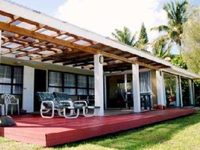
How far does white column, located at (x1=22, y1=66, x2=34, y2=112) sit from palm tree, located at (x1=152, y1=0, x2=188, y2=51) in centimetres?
1944

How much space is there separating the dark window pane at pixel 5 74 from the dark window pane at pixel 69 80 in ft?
11.1

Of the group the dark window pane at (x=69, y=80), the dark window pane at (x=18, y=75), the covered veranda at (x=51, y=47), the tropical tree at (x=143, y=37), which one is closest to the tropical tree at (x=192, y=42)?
the tropical tree at (x=143, y=37)

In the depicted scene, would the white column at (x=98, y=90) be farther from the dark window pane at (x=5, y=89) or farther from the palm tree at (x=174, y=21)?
the palm tree at (x=174, y=21)

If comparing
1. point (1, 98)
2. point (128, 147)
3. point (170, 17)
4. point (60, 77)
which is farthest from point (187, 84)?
point (128, 147)

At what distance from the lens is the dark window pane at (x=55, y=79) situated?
1262 centimetres

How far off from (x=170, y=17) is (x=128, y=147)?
2521 centimetres

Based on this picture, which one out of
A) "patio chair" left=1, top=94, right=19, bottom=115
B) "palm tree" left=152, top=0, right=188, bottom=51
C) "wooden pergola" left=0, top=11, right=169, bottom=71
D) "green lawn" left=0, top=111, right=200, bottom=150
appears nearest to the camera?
"green lawn" left=0, top=111, right=200, bottom=150

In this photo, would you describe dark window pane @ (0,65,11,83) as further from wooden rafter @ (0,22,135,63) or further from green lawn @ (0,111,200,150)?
green lawn @ (0,111,200,150)

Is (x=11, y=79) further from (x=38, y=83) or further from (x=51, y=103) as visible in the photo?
(x=51, y=103)

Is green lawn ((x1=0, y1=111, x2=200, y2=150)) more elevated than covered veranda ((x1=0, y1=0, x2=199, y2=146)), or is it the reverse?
covered veranda ((x1=0, y1=0, x2=199, y2=146))

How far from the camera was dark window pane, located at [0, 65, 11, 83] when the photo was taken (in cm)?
1042

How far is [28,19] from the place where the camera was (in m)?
5.85

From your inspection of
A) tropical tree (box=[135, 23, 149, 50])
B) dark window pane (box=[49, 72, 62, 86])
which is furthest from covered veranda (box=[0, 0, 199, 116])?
tropical tree (box=[135, 23, 149, 50])

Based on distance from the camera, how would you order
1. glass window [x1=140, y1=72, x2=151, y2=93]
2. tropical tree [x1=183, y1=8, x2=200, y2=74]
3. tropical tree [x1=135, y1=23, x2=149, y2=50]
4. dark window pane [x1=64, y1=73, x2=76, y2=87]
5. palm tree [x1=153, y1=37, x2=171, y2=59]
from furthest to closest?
tropical tree [x1=135, y1=23, x2=149, y2=50], palm tree [x1=153, y1=37, x2=171, y2=59], tropical tree [x1=183, y1=8, x2=200, y2=74], glass window [x1=140, y1=72, x2=151, y2=93], dark window pane [x1=64, y1=73, x2=76, y2=87]
